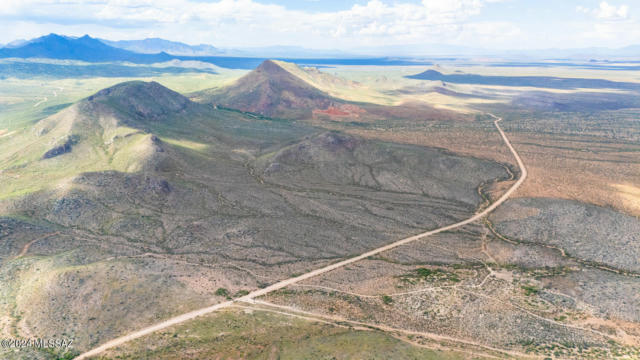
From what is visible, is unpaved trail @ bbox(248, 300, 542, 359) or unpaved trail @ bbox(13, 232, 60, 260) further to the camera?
unpaved trail @ bbox(13, 232, 60, 260)

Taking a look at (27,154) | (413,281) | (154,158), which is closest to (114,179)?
(154,158)

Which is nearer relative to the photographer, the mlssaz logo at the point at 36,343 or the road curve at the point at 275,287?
the mlssaz logo at the point at 36,343

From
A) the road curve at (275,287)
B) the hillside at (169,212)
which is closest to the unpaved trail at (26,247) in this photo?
the hillside at (169,212)

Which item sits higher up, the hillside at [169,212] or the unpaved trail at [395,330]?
the hillside at [169,212]

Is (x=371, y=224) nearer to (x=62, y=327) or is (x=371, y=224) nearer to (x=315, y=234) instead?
(x=315, y=234)

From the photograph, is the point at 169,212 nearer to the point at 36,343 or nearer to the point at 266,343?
the point at 36,343

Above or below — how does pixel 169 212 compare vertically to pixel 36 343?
above

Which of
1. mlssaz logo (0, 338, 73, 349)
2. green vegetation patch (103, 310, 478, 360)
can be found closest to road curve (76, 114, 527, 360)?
green vegetation patch (103, 310, 478, 360)

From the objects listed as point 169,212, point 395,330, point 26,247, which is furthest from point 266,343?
point 26,247

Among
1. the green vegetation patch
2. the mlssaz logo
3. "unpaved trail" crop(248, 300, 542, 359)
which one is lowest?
"unpaved trail" crop(248, 300, 542, 359)

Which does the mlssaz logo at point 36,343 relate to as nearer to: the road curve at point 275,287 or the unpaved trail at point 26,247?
the road curve at point 275,287

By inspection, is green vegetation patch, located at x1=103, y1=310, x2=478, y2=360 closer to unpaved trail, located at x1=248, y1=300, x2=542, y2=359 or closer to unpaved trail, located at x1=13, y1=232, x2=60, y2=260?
unpaved trail, located at x1=248, y1=300, x2=542, y2=359
